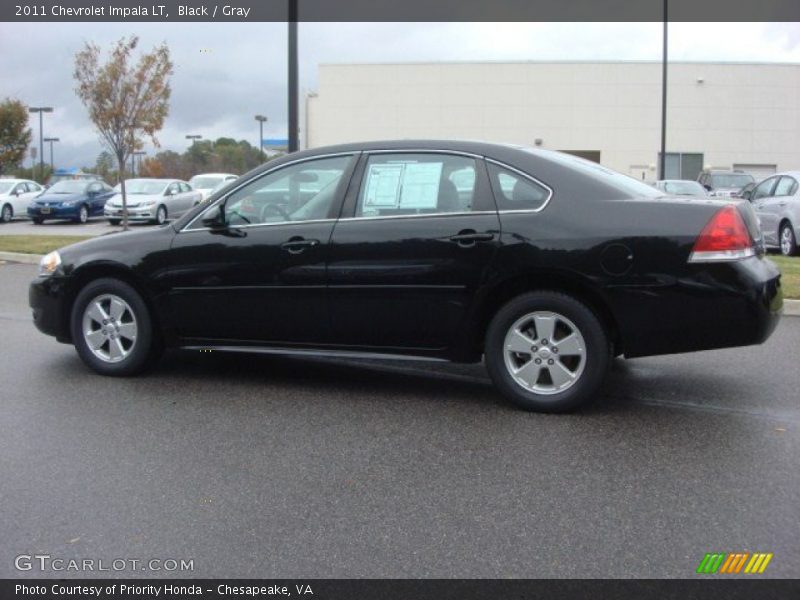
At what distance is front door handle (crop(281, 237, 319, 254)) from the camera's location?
216 inches

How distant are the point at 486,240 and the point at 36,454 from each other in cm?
275

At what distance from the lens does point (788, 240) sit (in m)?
14.3

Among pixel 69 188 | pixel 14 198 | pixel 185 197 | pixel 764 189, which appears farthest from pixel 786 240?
pixel 14 198

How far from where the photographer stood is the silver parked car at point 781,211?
46.4 ft

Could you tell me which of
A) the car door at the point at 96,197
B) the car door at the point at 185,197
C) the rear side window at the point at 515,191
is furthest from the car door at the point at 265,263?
the car door at the point at 96,197

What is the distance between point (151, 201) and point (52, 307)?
19.6 meters

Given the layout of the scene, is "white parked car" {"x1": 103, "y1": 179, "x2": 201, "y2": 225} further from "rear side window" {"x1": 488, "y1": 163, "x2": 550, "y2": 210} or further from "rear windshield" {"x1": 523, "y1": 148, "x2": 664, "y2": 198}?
"rear side window" {"x1": 488, "y1": 163, "x2": 550, "y2": 210}

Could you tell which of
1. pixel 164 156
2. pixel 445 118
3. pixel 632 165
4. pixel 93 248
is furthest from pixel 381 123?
pixel 93 248

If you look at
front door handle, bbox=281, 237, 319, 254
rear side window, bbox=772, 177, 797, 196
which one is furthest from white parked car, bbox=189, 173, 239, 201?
front door handle, bbox=281, 237, 319, 254

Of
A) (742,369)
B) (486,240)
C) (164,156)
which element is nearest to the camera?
(486,240)

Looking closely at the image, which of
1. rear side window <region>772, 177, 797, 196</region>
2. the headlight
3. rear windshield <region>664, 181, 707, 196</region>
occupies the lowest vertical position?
the headlight

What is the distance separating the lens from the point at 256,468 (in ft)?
14.0
